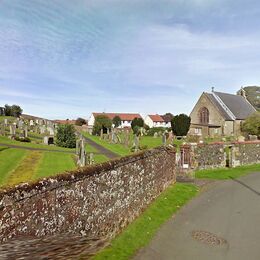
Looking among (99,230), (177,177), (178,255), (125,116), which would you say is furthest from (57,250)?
(125,116)

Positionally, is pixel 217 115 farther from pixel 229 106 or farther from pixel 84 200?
pixel 84 200

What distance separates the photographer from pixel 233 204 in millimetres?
14031

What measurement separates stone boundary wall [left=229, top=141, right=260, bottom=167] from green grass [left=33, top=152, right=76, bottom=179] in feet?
43.0

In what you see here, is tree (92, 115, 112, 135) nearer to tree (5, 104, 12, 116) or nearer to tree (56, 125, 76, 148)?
tree (5, 104, 12, 116)

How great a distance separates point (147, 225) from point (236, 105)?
72.5 m

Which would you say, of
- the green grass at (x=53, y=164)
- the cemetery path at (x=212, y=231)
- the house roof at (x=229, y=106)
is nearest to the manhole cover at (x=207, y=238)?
the cemetery path at (x=212, y=231)

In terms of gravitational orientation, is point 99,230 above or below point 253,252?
above

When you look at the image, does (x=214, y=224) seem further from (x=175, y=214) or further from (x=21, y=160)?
(x=21, y=160)

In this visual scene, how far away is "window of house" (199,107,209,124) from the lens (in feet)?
247

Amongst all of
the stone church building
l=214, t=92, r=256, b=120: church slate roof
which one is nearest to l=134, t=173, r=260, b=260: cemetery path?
the stone church building

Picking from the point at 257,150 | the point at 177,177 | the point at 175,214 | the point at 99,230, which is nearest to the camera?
the point at 99,230

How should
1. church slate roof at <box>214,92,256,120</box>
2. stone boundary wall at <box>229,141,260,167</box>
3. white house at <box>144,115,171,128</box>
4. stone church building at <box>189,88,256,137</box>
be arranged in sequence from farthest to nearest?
white house at <box>144,115,171,128</box> → church slate roof at <box>214,92,256,120</box> → stone church building at <box>189,88,256,137</box> → stone boundary wall at <box>229,141,260,167</box>

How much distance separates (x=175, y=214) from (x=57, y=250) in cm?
964

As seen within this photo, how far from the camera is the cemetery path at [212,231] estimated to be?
8.64 metres
